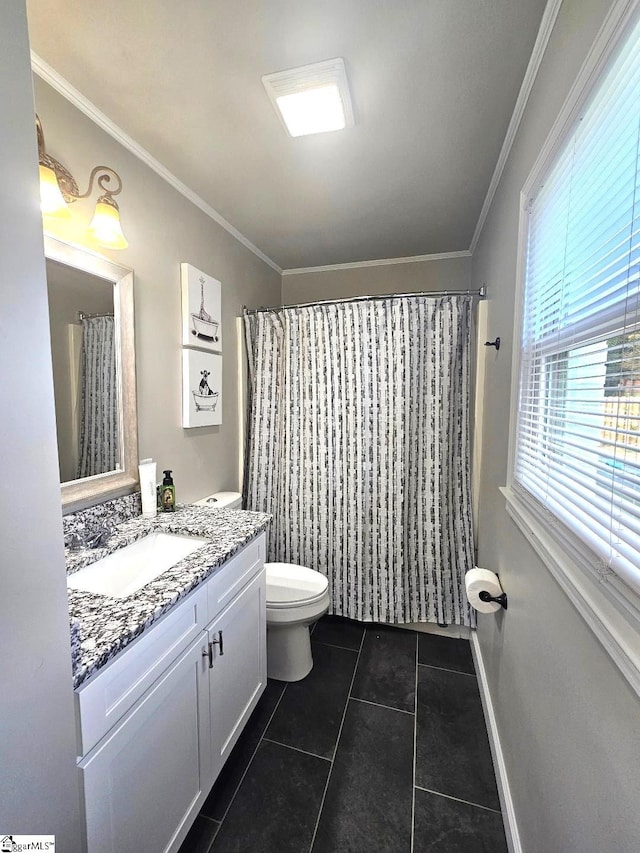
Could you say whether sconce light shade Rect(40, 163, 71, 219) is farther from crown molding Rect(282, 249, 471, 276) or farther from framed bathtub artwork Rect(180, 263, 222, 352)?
crown molding Rect(282, 249, 471, 276)

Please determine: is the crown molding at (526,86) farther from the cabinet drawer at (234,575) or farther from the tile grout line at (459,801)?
the tile grout line at (459,801)

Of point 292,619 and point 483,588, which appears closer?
point 483,588

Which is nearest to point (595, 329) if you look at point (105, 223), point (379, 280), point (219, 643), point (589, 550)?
point (589, 550)

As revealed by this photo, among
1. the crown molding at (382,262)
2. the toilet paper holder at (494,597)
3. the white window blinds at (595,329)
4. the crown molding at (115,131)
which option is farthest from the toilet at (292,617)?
the crown molding at (382,262)

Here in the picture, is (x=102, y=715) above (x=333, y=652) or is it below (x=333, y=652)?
above

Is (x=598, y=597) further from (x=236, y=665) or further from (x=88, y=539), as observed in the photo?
(x=88, y=539)

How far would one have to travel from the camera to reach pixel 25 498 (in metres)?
0.56

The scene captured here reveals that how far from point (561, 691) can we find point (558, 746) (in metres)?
0.13

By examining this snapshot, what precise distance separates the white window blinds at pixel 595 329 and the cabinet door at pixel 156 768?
110 cm

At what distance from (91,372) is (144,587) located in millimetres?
822

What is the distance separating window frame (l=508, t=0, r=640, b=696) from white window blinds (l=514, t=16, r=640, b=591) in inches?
1.0

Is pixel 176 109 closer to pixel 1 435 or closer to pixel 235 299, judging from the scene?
pixel 235 299

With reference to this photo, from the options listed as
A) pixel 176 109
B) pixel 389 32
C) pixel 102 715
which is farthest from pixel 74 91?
pixel 102 715

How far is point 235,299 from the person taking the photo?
2289 millimetres
